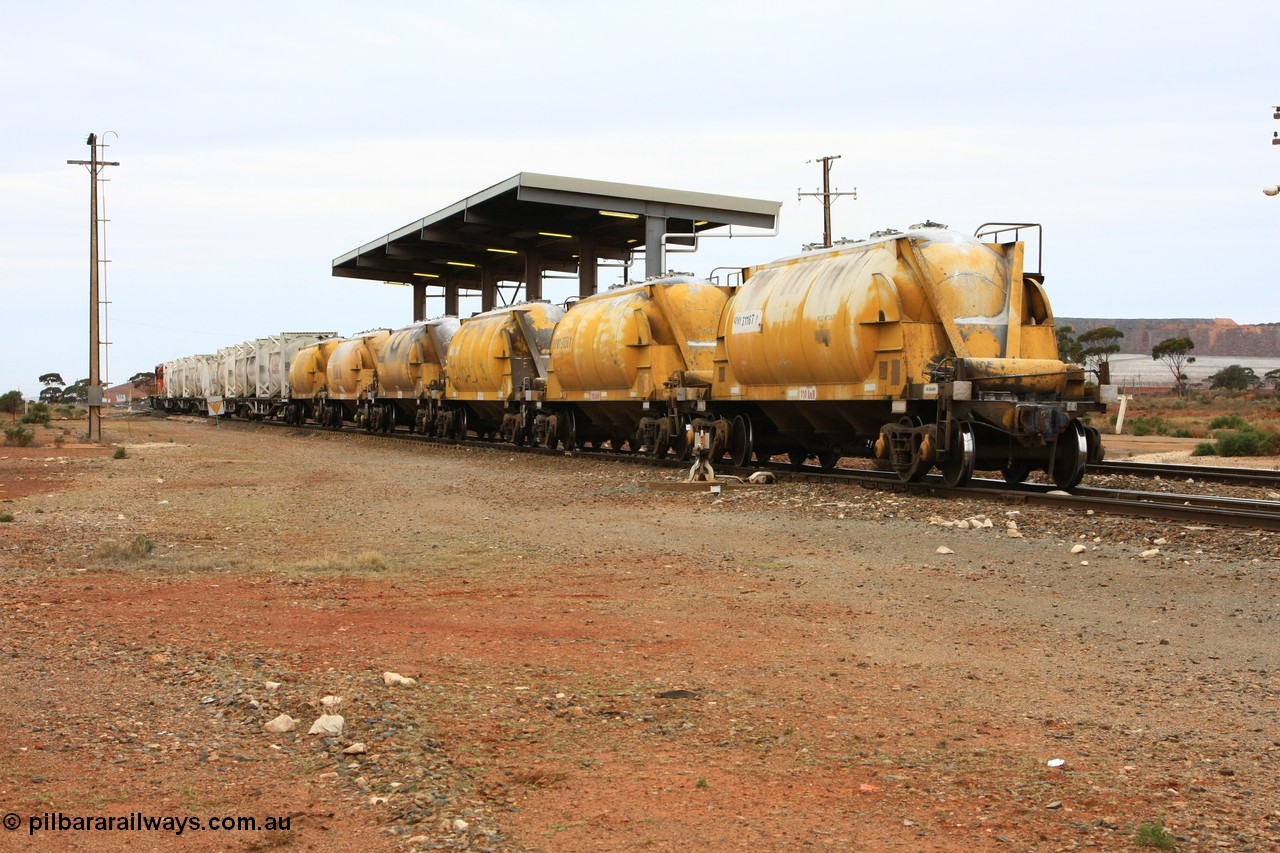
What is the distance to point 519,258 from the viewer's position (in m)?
46.0

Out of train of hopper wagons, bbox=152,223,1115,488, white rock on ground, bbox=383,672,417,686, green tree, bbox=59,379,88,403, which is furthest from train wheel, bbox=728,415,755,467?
green tree, bbox=59,379,88,403

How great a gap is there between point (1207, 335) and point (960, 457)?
516ft

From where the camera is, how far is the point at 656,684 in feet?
20.5

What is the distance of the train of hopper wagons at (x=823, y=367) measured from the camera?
14.9 meters

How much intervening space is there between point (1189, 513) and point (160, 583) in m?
9.65

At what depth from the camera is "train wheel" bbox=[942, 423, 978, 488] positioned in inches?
583

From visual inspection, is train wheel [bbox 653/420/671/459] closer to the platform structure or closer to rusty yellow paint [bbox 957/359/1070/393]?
rusty yellow paint [bbox 957/359/1070/393]

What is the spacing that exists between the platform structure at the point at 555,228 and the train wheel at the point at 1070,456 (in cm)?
2051

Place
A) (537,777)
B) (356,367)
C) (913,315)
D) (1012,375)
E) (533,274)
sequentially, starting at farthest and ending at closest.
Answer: (533,274)
(356,367)
(913,315)
(1012,375)
(537,777)

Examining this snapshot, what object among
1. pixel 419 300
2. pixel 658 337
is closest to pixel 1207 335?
pixel 419 300

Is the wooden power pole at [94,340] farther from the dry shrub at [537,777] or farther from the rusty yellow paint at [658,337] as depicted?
the dry shrub at [537,777]

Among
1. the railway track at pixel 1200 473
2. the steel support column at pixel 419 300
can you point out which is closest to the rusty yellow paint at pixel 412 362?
the steel support column at pixel 419 300

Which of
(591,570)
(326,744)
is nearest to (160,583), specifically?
(591,570)

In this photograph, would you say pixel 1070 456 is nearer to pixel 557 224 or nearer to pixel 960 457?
pixel 960 457
